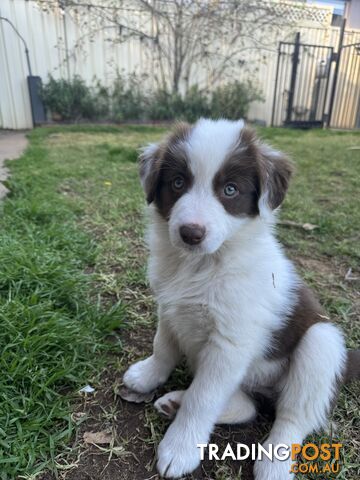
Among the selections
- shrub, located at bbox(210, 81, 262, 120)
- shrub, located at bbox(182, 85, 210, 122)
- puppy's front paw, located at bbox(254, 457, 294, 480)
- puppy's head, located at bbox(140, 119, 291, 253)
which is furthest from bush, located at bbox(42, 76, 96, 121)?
puppy's front paw, located at bbox(254, 457, 294, 480)

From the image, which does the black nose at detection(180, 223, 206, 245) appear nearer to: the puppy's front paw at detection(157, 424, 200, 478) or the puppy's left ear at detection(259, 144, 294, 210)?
the puppy's left ear at detection(259, 144, 294, 210)

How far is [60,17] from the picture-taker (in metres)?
9.97

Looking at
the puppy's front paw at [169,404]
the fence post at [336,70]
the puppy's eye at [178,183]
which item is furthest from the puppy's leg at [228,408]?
the fence post at [336,70]

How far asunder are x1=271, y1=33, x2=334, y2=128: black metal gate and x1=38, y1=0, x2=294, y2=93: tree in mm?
977

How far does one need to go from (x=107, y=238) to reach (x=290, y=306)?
6.48 ft

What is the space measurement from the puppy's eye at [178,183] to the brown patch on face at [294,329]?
2.49ft

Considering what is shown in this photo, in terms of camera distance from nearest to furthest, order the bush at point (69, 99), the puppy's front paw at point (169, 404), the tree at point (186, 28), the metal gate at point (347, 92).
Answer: the puppy's front paw at point (169, 404)
the bush at point (69, 99)
the tree at point (186, 28)
the metal gate at point (347, 92)

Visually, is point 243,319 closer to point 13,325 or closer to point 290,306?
point 290,306

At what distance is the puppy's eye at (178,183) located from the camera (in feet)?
5.51

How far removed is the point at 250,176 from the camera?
5.60 feet

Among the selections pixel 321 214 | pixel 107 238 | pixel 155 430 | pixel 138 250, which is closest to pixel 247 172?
pixel 155 430

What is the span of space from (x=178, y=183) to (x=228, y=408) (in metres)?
0.99

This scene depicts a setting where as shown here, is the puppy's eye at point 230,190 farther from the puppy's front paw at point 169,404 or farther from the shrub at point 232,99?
the shrub at point 232,99
